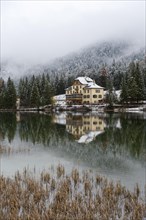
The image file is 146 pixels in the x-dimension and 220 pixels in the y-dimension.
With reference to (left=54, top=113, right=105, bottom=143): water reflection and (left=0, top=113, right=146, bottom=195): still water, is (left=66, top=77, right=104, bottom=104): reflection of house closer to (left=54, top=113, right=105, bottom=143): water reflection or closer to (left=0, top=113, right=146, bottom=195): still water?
(left=54, top=113, right=105, bottom=143): water reflection

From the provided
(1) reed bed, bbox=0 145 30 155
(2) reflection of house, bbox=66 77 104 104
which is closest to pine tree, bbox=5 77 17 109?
(2) reflection of house, bbox=66 77 104 104

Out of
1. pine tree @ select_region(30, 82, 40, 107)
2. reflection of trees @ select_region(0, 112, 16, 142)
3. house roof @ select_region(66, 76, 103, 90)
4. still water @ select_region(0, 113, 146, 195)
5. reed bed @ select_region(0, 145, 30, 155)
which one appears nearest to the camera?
still water @ select_region(0, 113, 146, 195)

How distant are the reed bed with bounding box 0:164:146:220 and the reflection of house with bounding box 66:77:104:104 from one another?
4760 inches

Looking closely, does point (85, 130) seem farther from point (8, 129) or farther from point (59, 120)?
point (59, 120)

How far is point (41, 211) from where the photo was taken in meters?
12.5

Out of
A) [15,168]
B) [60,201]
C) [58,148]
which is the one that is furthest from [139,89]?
[60,201]

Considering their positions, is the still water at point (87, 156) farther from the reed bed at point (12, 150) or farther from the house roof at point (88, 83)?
the house roof at point (88, 83)

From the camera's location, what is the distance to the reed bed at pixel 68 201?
1191cm

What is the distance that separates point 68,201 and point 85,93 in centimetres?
12748

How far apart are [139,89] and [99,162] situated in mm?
86780

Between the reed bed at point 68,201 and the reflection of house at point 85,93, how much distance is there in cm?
12090

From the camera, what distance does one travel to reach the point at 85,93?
461 ft

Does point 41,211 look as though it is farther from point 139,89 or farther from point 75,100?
point 75,100

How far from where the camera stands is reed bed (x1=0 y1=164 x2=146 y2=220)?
1191 centimetres
